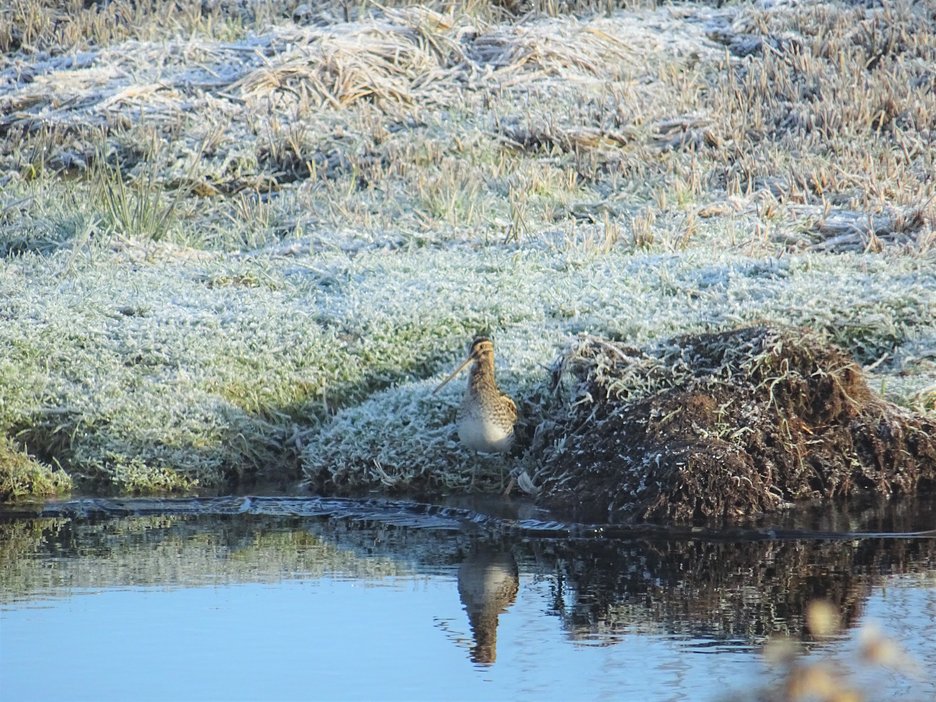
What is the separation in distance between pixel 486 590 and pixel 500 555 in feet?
2.51

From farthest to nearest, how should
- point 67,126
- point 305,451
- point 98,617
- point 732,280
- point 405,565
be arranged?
1. point 67,126
2. point 732,280
3. point 305,451
4. point 405,565
5. point 98,617

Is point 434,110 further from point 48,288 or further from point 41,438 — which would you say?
point 41,438

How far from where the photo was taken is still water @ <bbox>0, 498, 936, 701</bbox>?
17.1ft

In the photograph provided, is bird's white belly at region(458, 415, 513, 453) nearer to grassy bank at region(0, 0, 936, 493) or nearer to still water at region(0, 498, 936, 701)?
still water at region(0, 498, 936, 701)

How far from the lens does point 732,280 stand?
10.4 meters

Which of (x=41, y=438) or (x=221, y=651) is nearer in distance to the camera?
(x=221, y=651)

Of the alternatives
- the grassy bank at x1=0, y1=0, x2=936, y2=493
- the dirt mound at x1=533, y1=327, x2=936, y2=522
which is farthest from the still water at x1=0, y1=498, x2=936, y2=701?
the grassy bank at x1=0, y1=0, x2=936, y2=493

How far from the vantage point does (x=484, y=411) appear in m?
8.33

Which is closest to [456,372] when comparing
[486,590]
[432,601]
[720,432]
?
[720,432]

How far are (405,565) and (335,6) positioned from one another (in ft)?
40.8

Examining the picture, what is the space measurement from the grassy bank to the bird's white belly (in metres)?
0.51

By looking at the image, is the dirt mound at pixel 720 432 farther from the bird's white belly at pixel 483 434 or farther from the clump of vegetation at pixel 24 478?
the clump of vegetation at pixel 24 478

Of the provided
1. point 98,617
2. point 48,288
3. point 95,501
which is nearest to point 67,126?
point 48,288

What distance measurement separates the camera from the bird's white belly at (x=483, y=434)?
8336 mm
